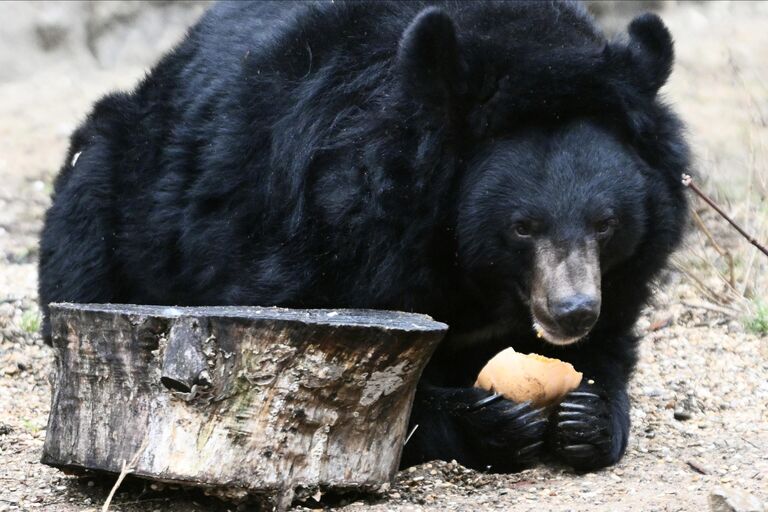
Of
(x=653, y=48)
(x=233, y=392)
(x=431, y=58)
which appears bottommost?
(x=233, y=392)

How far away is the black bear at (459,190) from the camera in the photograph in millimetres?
4156

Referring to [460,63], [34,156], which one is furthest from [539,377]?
[34,156]

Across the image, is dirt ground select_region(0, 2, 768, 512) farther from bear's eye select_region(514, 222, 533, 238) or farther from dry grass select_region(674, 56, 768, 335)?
bear's eye select_region(514, 222, 533, 238)

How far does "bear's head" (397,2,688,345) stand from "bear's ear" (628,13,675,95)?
0.04 feet

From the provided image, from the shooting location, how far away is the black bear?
416 cm

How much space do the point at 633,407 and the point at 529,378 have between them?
122 cm

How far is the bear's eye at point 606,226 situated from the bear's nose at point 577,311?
289 millimetres

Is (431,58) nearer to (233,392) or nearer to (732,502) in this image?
(233,392)

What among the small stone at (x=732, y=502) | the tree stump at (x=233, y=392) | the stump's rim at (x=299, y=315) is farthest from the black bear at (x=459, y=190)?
the small stone at (x=732, y=502)

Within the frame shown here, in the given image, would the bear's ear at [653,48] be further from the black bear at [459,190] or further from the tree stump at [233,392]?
the tree stump at [233,392]

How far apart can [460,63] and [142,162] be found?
6.22ft

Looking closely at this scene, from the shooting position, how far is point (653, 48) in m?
4.46

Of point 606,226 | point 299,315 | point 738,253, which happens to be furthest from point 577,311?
point 738,253

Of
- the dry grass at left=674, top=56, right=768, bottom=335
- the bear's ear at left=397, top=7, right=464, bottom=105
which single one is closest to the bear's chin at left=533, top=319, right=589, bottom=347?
the bear's ear at left=397, top=7, right=464, bottom=105
